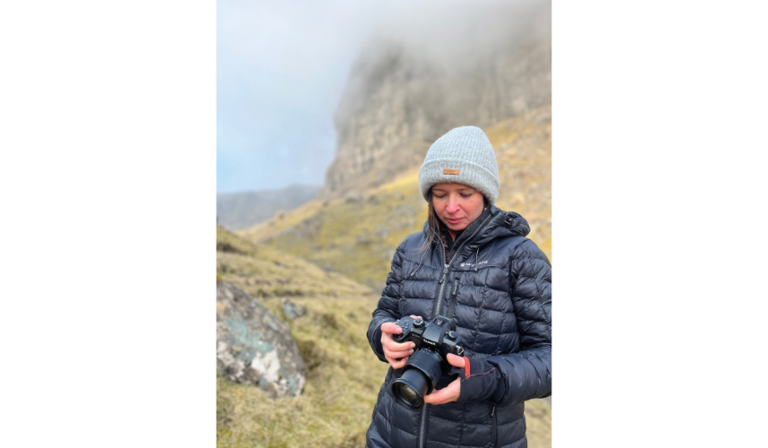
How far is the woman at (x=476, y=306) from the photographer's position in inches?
48.9

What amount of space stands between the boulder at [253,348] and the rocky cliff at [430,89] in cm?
5456

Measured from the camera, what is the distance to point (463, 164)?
4.62 feet

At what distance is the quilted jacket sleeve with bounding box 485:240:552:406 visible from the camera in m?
1.19

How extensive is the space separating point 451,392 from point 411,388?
13 centimetres

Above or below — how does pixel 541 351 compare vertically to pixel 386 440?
above

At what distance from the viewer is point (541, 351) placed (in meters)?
1.27

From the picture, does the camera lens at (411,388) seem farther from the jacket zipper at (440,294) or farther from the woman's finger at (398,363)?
the jacket zipper at (440,294)

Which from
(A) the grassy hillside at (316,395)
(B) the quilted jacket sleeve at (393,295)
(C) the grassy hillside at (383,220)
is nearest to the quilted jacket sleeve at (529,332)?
(B) the quilted jacket sleeve at (393,295)

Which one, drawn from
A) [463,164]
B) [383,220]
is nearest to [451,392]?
[463,164]

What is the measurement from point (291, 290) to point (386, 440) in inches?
277
